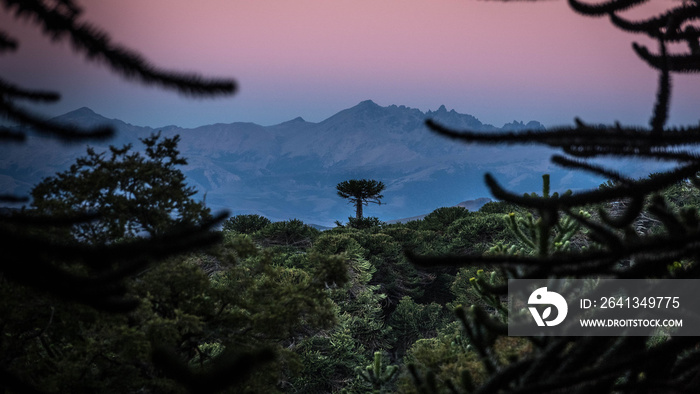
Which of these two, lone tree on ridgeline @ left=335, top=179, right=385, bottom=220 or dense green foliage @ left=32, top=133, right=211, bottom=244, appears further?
lone tree on ridgeline @ left=335, top=179, right=385, bottom=220

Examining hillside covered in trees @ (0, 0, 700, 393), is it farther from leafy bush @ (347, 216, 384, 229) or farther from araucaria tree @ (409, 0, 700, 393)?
leafy bush @ (347, 216, 384, 229)

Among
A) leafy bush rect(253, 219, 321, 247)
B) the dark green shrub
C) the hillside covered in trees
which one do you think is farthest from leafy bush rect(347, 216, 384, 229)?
the hillside covered in trees

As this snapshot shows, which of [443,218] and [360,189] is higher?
[360,189]

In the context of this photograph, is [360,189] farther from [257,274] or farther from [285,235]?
[257,274]

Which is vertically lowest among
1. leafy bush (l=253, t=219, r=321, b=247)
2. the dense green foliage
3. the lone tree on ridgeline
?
the dense green foliage

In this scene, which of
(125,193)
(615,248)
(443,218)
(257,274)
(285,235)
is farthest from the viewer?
(443,218)

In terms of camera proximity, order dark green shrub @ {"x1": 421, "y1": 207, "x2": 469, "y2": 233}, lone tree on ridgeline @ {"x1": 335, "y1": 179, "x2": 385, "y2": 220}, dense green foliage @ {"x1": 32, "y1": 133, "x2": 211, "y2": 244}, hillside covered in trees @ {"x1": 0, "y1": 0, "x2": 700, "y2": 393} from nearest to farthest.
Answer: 1. hillside covered in trees @ {"x1": 0, "y1": 0, "x2": 700, "y2": 393}
2. dense green foliage @ {"x1": 32, "y1": 133, "x2": 211, "y2": 244}
3. dark green shrub @ {"x1": 421, "y1": 207, "x2": 469, "y2": 233}
4. lone tree on ridgeline @ {"x1": 335, "y1": 179, "x2": 385, "y2": 220}

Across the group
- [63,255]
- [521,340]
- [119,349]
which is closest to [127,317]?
[119,349]

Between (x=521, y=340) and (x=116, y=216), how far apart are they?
7.57 m

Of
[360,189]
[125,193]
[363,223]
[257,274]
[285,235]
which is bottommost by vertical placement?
[257,274]

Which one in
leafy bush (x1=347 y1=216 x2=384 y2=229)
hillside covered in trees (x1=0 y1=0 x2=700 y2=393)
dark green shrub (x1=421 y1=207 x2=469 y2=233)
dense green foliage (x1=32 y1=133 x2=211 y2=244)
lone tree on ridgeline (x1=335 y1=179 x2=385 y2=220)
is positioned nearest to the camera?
hillside covered in trees (x1=0 y1=0 x2=700 y2=393)

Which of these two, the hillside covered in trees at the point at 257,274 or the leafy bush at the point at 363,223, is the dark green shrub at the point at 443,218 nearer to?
the leafy bush at the point at 363,223

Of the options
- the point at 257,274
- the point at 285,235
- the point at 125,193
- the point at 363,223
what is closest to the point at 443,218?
the point at 363,223

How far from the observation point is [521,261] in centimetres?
232
